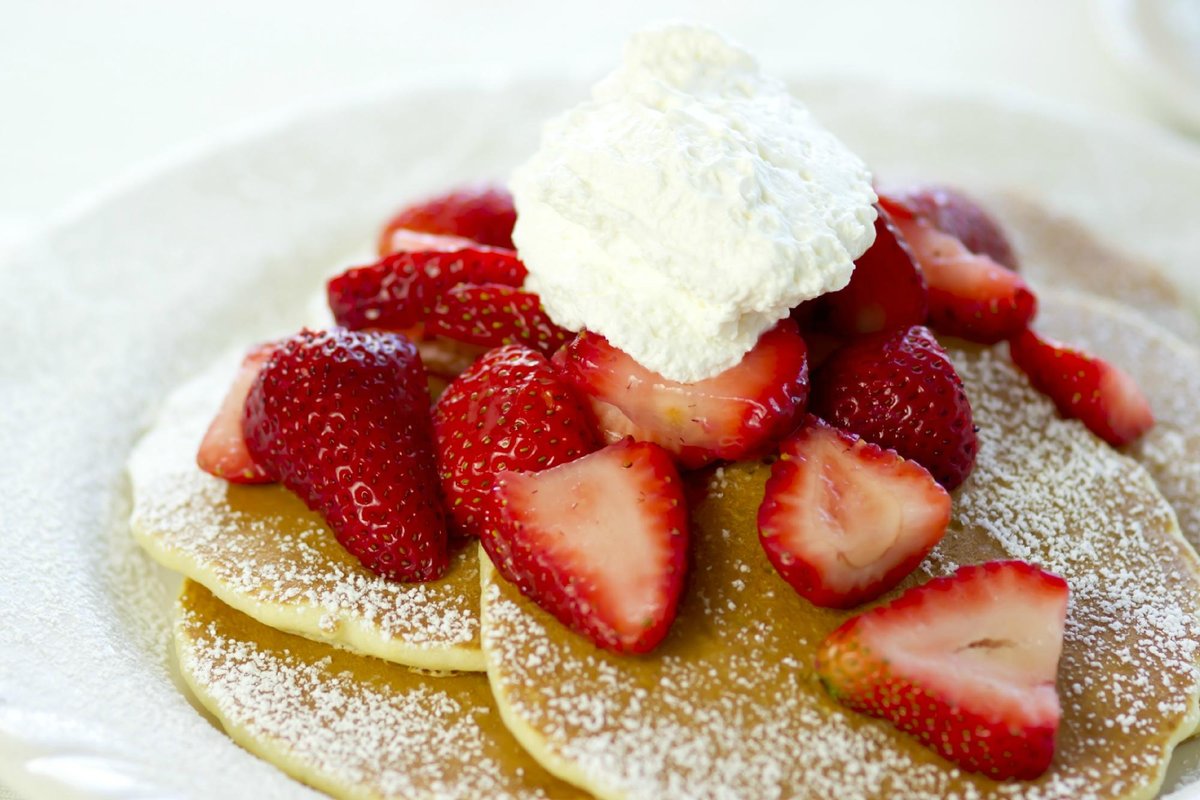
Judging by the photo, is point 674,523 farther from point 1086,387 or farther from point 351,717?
point 1086,387

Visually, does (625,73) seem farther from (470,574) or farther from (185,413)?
(185,413)

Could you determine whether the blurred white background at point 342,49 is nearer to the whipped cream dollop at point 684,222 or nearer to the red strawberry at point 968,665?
the whipped cream dollop at point 684,222

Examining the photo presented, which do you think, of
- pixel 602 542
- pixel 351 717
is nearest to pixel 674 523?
pixel 602 542

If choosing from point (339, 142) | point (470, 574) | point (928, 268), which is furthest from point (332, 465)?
point (339, 142)

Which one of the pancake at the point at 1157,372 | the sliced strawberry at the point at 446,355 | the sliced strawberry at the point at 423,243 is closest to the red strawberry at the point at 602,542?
the sliced strawberry at the point at 446,355

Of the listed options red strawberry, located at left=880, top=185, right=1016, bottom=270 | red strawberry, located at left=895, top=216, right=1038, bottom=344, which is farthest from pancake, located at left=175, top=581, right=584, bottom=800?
red strawberry, located at left=880, top=185, right=1016, bottom=270
